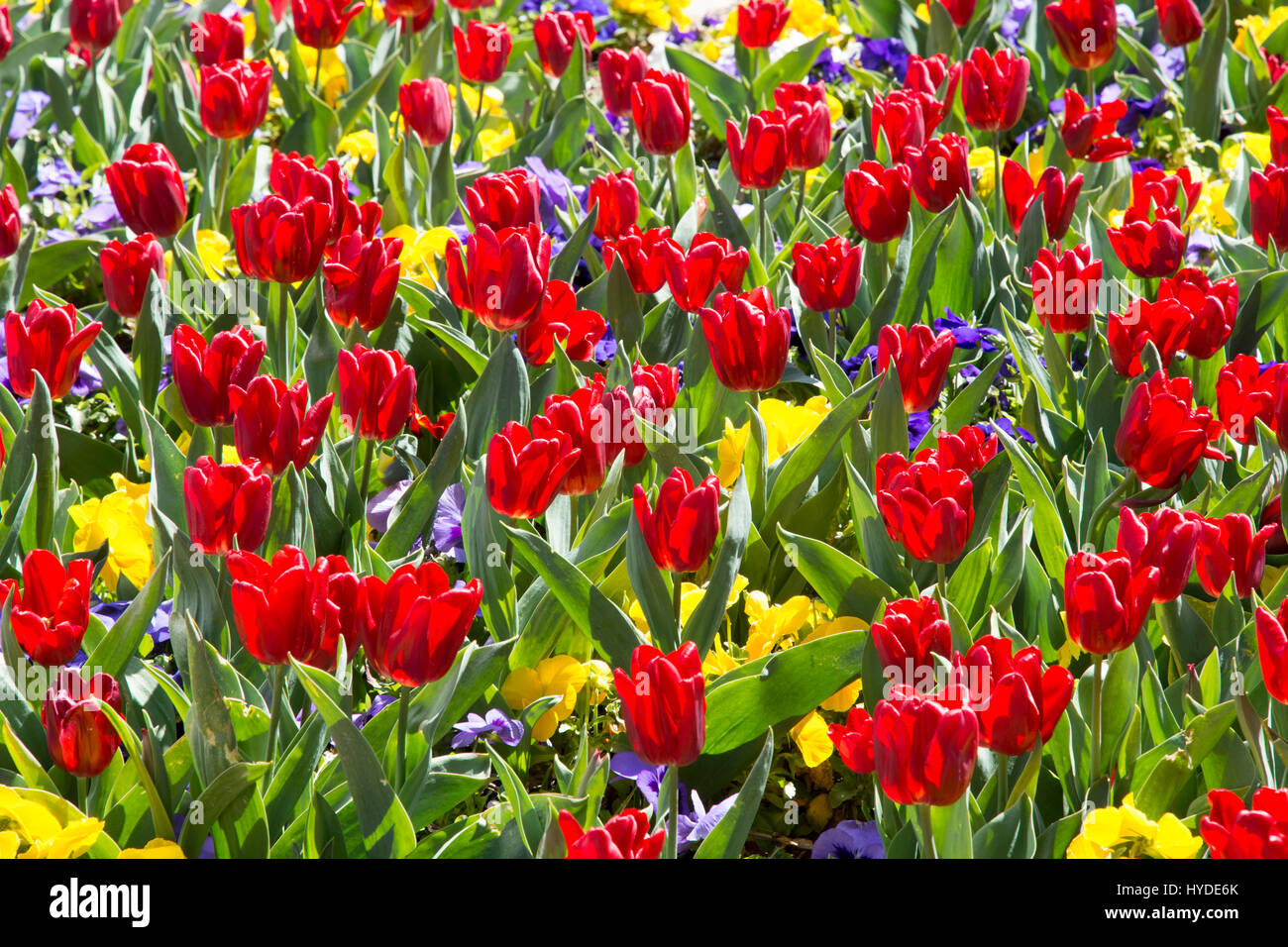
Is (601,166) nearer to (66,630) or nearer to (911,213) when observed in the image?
(911,213)

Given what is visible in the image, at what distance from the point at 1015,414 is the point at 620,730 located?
43.2 inches

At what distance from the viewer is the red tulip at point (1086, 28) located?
10.0ft

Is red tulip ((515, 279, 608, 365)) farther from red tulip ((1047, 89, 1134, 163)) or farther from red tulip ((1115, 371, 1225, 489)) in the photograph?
red tulip ((1047, 89, 1134, 163))

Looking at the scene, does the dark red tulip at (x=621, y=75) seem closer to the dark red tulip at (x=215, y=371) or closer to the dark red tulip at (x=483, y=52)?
the dark red tulip at (x=483, y=52)

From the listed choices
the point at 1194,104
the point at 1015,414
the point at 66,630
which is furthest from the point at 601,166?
the point at 66,630

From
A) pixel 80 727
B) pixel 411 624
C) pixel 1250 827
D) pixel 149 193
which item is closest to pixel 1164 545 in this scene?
pixel 1250 827

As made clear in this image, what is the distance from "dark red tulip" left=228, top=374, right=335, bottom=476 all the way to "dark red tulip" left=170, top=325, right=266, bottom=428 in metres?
0.08

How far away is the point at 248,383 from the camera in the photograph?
1.77 metres

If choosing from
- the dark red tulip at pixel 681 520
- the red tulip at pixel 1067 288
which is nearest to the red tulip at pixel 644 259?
the red tulip at pixel 1067 288

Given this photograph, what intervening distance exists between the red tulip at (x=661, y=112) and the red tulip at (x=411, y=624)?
1602 mm

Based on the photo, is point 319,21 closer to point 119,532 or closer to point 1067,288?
point 119,532

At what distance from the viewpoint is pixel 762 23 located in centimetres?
347

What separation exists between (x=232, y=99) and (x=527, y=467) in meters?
1.49
